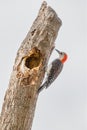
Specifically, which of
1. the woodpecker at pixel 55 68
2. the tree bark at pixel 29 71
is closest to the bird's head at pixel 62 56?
the woodpecker at pixel 55 68

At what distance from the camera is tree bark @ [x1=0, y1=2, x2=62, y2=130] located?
6188mm

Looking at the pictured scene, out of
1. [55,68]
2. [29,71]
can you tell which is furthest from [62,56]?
[29,71]

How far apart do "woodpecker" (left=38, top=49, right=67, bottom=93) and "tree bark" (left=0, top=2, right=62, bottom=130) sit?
4.78 feet

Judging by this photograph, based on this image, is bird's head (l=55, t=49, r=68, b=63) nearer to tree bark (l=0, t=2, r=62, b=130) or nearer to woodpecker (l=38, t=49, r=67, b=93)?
woodpecker (l=38, t=49, r=67, b=93)

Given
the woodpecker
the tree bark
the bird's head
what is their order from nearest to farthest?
the tree bark < the woodpecker < the bird's head

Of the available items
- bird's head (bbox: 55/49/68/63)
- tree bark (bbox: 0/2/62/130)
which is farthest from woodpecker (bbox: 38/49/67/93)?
tree bark (bbox: 0/2/62/130)

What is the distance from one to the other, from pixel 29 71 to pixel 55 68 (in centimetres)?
312

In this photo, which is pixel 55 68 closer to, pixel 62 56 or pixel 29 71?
pixel 62 56

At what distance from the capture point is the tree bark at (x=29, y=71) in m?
6.19

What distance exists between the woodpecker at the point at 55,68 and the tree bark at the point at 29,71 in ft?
4.78

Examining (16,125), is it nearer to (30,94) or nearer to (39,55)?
(30,94)

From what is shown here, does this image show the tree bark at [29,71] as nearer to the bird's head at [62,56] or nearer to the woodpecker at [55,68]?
the woodpecker at [55,68]

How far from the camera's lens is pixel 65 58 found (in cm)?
1140

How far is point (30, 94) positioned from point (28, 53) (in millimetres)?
761
